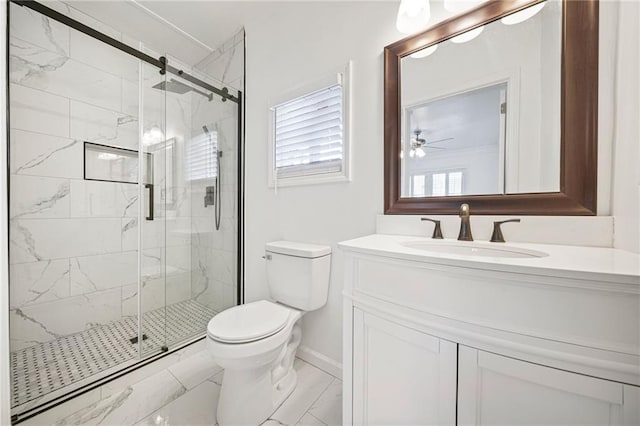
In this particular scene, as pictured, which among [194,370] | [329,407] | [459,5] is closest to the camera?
[459,5]

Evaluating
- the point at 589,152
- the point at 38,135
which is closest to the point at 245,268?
the point at 38,135

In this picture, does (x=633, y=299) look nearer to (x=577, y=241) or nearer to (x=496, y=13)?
(x=577, y=241)

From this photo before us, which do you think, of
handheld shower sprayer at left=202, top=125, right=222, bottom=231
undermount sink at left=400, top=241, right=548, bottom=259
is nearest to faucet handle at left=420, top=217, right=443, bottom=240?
undermount sink at left=400, top=241, right=548, bottom=259

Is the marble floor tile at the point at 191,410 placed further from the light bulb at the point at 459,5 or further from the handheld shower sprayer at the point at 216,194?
the light bulb at the point at 459,5

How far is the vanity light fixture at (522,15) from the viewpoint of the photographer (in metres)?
0.93

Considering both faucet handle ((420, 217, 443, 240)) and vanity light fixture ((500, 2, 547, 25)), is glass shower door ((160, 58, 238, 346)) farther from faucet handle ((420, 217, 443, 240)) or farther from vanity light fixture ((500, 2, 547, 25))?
vanity light fixture ((500, 2, 547, 25))

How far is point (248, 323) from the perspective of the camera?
3.95 ft

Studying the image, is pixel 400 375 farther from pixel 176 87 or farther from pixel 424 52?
pixel 176 87

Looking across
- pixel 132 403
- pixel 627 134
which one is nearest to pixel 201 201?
pixel 132 403

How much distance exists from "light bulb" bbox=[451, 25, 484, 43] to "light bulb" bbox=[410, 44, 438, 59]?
8 centimetres

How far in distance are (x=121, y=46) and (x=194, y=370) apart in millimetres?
2120

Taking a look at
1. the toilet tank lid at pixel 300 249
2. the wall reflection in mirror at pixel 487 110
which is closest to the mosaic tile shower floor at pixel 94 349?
the toilet tank lid at pixel 300 249

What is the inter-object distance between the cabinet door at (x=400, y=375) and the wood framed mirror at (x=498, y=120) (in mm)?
592

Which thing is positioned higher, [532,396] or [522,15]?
[522,15]
